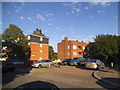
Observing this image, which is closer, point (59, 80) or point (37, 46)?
point (59, 80)

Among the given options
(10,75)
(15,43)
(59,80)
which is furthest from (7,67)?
(15,43)

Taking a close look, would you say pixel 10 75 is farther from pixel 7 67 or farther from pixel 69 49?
pixel 69 49

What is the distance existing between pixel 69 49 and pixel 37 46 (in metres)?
13.6

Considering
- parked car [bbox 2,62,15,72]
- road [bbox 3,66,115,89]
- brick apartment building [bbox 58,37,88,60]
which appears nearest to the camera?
road [bbox 3,66,115,89]

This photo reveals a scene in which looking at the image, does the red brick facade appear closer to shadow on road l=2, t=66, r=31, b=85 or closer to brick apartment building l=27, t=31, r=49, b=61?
brick apartment building l=27, t=31, r=49, b=61

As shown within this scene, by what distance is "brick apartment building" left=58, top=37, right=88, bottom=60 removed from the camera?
164ft

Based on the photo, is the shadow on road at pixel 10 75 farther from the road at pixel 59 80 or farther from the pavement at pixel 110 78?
the pavement at pixel 110 78

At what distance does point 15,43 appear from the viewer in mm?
30703

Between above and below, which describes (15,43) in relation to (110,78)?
above

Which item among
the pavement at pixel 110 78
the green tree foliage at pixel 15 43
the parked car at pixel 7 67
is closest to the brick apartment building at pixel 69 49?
the green tree foliage at pixel 15 43

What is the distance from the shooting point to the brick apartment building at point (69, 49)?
50.1 m

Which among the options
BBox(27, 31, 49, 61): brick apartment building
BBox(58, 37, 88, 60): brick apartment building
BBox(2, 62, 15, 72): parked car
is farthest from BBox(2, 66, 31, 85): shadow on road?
BBox(58, 37, 88, 60): brick apartment building

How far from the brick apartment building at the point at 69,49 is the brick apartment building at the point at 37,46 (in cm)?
844

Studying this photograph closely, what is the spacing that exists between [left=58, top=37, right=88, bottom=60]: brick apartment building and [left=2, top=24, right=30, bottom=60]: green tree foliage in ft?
70.7
